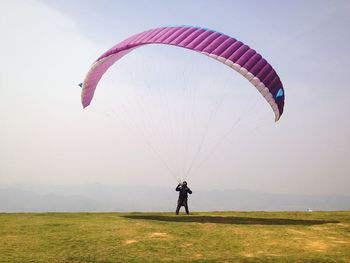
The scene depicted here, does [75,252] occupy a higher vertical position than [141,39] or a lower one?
lower

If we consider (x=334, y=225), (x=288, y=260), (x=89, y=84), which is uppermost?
(x=89, y=84)

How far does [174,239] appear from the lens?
1511cm

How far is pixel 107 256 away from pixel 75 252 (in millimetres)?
1252

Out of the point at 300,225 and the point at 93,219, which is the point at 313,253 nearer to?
the point at 300,225

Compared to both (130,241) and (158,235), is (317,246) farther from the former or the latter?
(130,241)

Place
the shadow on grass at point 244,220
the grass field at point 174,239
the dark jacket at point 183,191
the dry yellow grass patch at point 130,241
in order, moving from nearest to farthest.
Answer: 1. the grass field at point 174,239
2. the dry yellow grass patch at point 130,241
3. the shadow on grass at point 244,220
4. the dark jacket at point 183,191

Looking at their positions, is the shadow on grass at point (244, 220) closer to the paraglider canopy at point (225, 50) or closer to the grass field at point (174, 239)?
the grass field at point (174, 239)

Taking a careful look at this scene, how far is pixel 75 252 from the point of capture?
44.2 ft

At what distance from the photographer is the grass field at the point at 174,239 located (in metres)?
12.9

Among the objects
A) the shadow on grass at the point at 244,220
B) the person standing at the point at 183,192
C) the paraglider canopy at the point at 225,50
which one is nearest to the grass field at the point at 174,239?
the shadow on grass at the point at 244,220

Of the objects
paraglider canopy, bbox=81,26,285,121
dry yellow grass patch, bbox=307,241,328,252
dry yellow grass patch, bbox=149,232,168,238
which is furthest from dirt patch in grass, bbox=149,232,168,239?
paraglider canopy, bbox=81,26,285,121

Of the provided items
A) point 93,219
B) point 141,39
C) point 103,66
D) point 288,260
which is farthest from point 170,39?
point 288,260

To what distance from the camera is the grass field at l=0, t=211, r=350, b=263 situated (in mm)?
12938

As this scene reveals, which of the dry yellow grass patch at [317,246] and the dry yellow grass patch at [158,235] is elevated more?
the dry yellow grass patch at [158,235]
